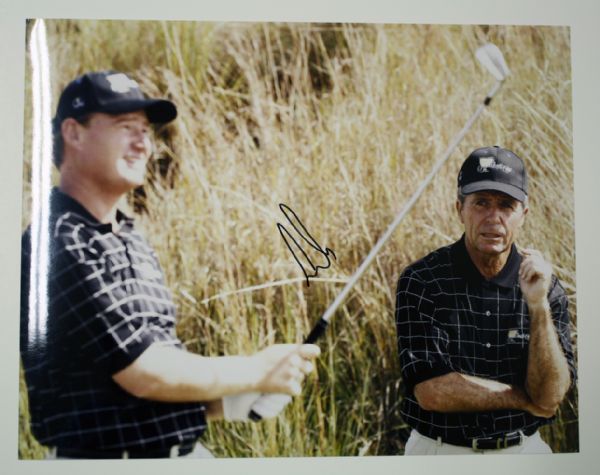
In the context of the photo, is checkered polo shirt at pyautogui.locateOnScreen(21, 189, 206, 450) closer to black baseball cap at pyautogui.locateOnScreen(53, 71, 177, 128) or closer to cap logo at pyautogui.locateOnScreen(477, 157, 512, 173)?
black baseball cap at pyautogui.locateOnScreen(53, 71, 177, 128)

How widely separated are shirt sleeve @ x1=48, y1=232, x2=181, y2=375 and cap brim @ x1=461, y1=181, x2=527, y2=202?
146 centimetres

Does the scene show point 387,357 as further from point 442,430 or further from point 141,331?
point 141,331

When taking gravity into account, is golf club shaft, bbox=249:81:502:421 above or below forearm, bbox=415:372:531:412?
above

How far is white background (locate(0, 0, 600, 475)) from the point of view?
3.03 m

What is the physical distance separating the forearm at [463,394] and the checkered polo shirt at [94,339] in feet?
3.18

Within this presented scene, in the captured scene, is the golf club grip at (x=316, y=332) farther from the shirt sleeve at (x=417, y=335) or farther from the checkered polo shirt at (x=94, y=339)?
the checkered polo shirt at (x=94, y=339)

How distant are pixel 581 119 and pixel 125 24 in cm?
211

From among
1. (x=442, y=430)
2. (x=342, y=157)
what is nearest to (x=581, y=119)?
(x=342, y=157)

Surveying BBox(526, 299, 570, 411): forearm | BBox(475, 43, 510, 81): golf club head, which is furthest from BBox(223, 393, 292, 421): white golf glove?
BBox(475, 43, 510, 81): golf club head

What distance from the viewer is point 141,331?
2.92 metres

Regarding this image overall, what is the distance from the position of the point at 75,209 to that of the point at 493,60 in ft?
6.43

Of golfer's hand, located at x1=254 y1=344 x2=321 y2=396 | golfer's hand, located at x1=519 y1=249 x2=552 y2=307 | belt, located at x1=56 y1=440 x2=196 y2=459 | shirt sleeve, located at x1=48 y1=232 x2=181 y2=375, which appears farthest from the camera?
golfer's hand, located at x1=519 y1=249 x2=552 y2=307

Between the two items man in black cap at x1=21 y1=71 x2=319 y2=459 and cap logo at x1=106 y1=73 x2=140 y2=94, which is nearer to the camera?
man in black cap at x1=21 y1=71 x2=319 y2=459

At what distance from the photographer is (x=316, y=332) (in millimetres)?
3146
